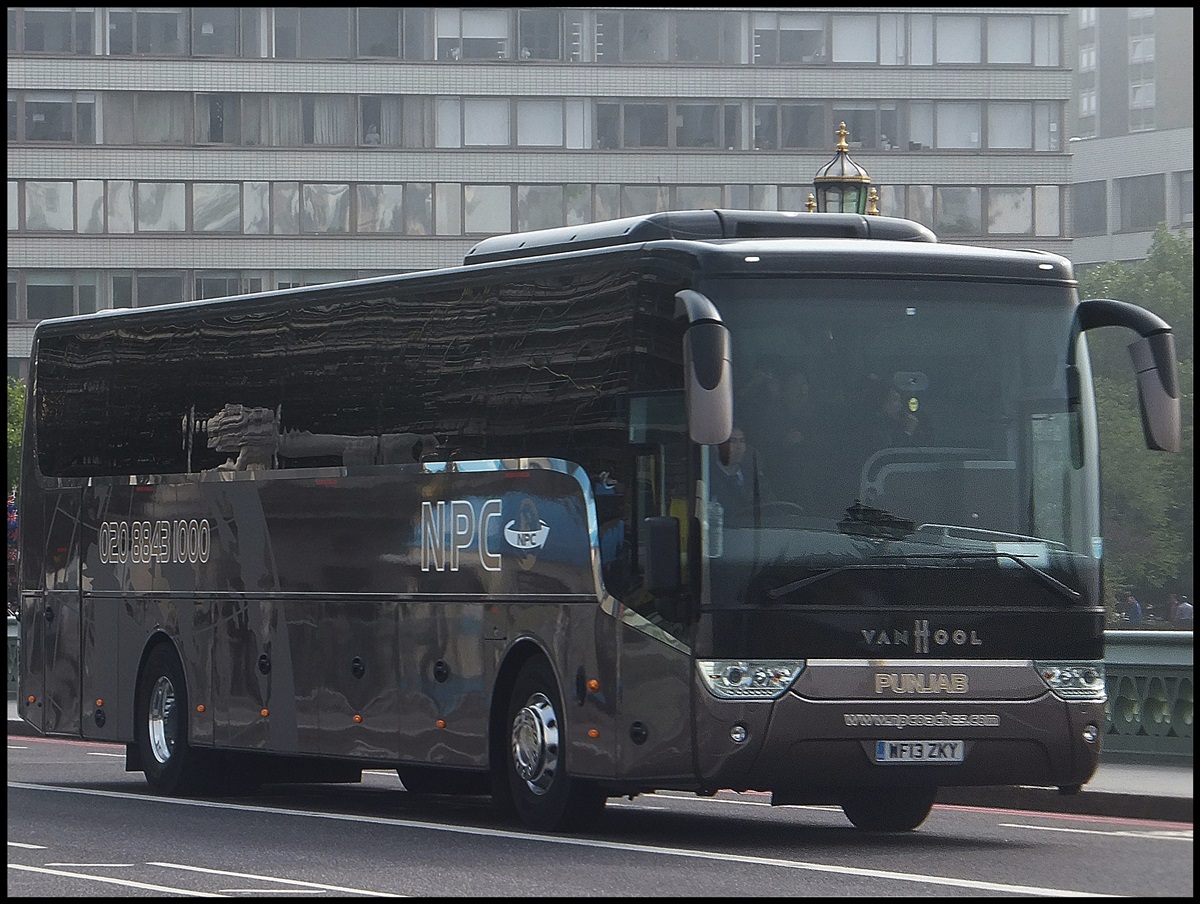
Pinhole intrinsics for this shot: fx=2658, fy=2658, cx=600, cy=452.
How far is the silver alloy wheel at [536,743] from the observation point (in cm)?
1497

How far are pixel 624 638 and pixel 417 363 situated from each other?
9.85 ft

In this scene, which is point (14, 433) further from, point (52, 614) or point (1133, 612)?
point (52, 614)

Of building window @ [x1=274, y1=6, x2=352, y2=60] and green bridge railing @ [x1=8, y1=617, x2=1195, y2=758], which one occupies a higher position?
building window @ [x1=274, y1=6, x2=352, y2=60]

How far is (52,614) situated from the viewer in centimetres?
2108

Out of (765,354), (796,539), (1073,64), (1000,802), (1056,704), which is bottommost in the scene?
(1000,802)

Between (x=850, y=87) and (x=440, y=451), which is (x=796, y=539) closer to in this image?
(x=440, y=451)

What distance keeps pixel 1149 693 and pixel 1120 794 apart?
3615 mm

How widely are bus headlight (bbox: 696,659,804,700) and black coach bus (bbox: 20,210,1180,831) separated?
0.01m

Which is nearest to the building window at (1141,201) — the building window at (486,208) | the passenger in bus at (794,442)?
the building window at (486,208)

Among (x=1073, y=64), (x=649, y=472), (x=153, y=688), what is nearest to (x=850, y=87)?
(x=153, y=688)

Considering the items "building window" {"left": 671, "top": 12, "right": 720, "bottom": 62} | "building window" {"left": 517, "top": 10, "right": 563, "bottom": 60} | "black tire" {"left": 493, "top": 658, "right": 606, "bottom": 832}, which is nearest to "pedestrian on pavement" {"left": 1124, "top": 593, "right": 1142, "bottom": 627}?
"building window" {"left": 671, "top": 12, "right": 720, "bottom": 62}

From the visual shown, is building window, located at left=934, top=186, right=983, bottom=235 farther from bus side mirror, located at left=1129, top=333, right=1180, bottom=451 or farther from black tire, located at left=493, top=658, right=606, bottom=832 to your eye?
bus side mirror, located at left=1129, top=333, right=1180, bottom=451

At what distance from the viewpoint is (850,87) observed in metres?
76.4

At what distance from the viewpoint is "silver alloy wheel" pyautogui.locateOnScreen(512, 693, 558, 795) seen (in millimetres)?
14969
